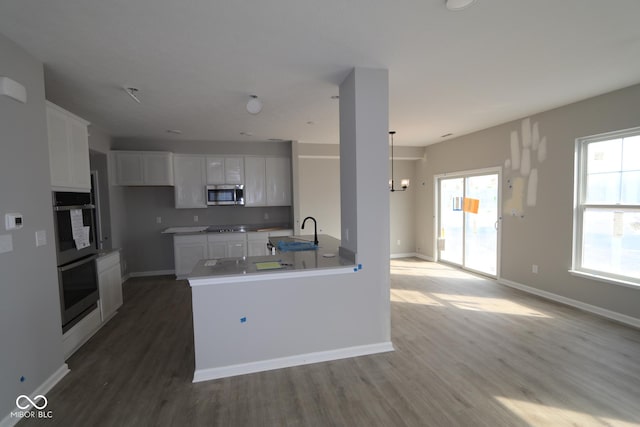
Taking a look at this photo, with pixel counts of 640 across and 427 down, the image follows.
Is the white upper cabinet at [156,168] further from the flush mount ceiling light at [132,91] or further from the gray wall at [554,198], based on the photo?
the gray wall at [554,198]

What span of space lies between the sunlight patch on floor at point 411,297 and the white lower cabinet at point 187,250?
3595 mm

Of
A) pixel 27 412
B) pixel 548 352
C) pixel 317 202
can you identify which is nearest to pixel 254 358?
pixel 27 412

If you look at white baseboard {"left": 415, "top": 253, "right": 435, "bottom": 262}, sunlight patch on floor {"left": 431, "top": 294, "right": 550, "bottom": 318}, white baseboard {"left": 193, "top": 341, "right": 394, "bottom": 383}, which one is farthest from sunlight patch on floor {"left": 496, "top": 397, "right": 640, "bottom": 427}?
white baseboard {"left": 415, "top": 253, "right": 435, "bottom": 262}

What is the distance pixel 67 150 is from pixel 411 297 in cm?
457

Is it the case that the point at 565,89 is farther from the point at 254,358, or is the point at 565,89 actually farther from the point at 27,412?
the point at 27,412

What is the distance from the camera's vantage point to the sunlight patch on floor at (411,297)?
4078 mm

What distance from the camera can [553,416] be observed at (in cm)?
195

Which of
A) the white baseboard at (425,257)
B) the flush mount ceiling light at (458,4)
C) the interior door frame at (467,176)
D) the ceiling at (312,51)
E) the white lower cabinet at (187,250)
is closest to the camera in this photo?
the flush mount ceiling light at (458,4)

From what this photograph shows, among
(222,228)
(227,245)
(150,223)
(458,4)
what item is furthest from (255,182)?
(458,4)

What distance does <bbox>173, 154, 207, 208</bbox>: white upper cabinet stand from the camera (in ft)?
18.1

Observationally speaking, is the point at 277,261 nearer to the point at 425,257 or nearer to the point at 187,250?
the point at 187,250

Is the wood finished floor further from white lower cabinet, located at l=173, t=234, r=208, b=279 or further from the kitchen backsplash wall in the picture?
the kitchen backsplash wall

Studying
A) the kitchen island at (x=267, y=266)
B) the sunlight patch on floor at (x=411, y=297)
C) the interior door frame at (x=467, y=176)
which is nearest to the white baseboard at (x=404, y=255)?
the interior door frame at (x=467, y=176)

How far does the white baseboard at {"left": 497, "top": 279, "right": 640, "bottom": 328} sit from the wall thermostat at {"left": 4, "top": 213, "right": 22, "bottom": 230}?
19.7 ft
